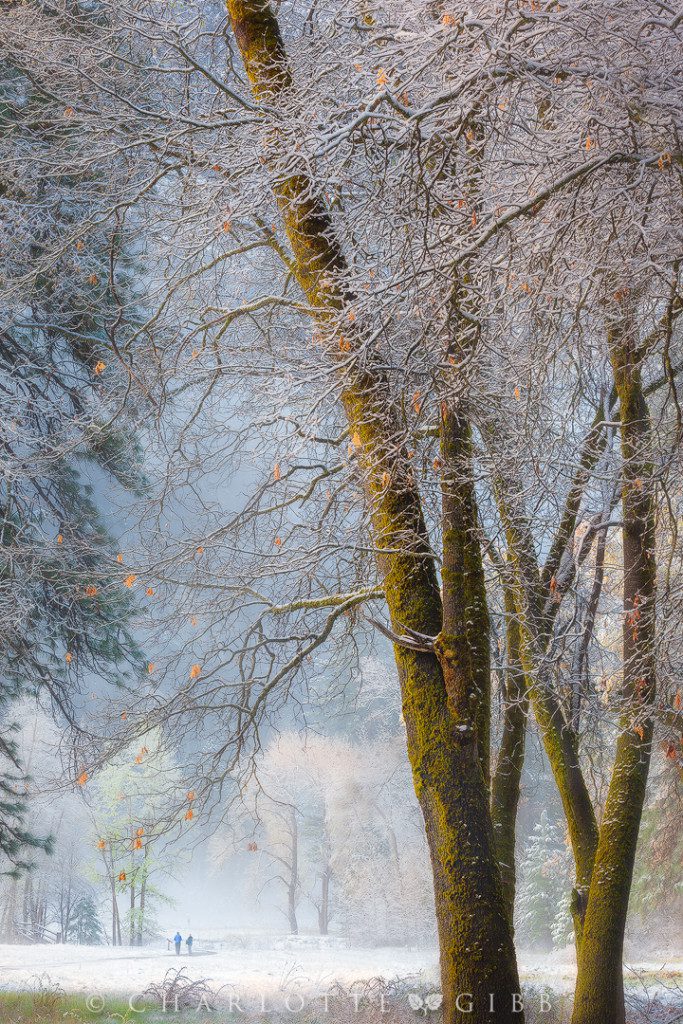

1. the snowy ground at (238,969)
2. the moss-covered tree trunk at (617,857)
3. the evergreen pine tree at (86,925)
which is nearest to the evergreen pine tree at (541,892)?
the snowy ground at (238,969)

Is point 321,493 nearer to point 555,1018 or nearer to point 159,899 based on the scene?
point 555,1018

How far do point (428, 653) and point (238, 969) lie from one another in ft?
21.4

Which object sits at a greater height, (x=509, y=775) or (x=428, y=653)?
(x=428, y=653)

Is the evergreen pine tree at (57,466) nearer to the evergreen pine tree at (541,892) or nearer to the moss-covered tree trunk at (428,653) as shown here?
the moss-covered tree trunk at (428,653)

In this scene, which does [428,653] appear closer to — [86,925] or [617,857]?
[617,857]

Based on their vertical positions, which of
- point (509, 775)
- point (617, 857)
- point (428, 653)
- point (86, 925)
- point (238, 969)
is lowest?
point (238, 969)

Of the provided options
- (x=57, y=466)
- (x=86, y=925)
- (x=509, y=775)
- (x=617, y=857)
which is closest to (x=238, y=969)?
(x=86, y=925)

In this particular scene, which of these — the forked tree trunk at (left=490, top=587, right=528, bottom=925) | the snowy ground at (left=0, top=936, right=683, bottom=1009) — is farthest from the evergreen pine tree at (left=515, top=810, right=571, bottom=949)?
the forked tree trunk at (left=490, top=587, right=528, bottom=925)

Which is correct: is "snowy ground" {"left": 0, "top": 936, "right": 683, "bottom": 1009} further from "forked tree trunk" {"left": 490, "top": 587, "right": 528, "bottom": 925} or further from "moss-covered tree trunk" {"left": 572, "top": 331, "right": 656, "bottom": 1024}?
"forked tree trunk" {"left": 490, "top": 587, "right": 528, "bottom": 925}

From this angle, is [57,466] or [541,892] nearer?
[57,466]

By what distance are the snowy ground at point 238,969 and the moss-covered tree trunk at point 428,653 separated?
216 inches

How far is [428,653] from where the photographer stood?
11.6 ft

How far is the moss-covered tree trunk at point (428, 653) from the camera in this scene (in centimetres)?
317

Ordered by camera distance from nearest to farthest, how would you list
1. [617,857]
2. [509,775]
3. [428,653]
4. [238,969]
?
[428,653] → [617,857] → [509,775] → [238,969]
